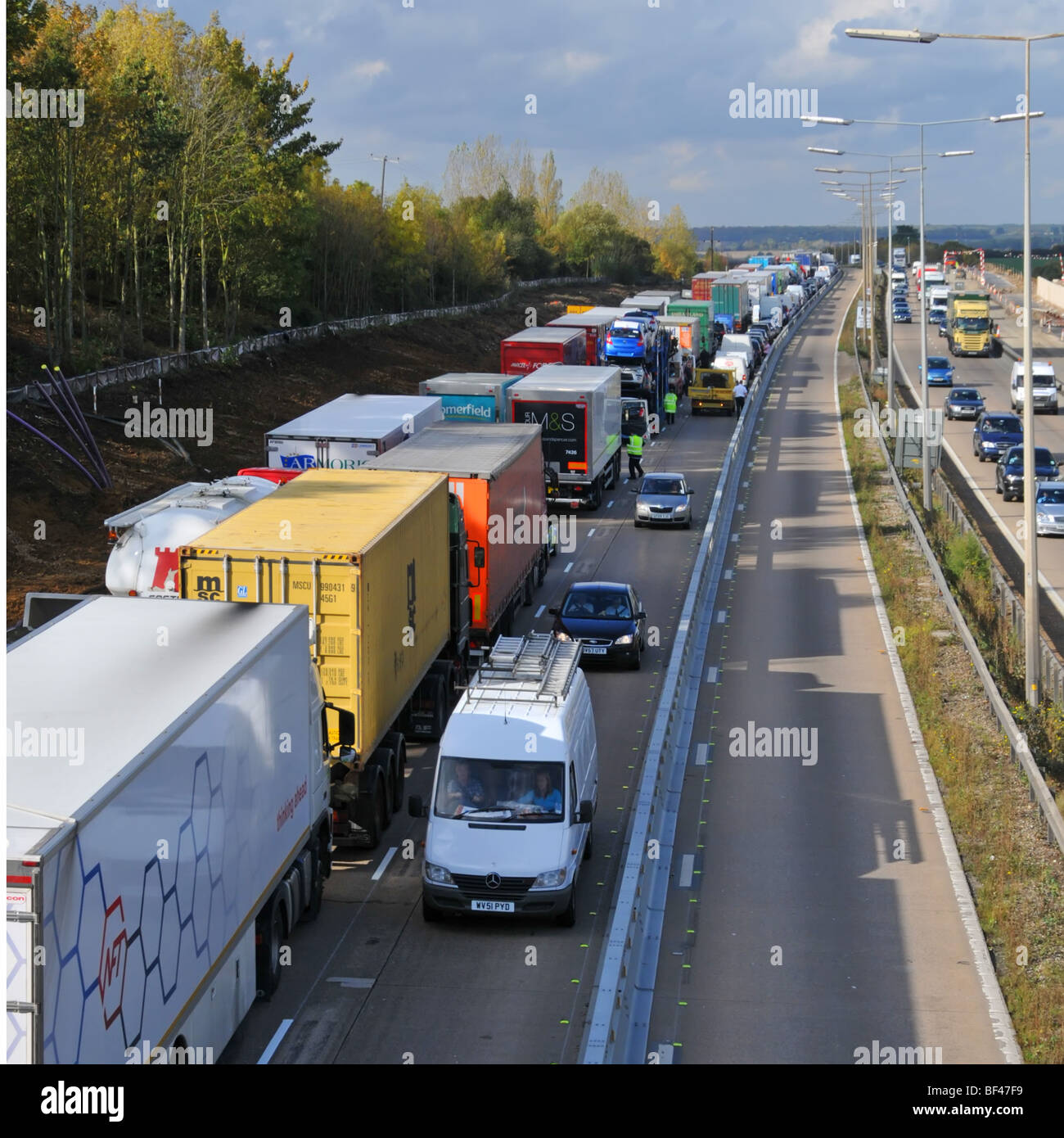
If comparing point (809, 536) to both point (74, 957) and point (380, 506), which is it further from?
point (74, 957)

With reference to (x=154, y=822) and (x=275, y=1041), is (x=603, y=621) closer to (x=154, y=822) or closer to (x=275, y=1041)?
(x=275, y=1041)

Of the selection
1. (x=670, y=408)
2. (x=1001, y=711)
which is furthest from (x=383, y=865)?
(x=670, y=408)

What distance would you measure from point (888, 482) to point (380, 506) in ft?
93.0

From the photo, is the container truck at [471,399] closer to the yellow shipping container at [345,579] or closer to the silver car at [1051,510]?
the silver car at [1051,510]

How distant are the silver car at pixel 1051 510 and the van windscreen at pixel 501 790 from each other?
2438 centimetres

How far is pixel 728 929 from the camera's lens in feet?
51.4

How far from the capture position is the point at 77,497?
3444 centimetres

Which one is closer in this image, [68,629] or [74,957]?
[74,957]

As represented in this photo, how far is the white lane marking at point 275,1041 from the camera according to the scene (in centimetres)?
1276

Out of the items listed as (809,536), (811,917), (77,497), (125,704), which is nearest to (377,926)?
(811,917)

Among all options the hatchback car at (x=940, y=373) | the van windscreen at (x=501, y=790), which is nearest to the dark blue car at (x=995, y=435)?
the hatchback car at (x=940, y=373)

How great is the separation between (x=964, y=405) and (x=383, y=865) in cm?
4730

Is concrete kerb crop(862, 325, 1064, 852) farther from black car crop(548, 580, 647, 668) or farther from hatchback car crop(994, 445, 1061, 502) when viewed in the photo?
hatchback car crop(994, 445, 1061, 502)

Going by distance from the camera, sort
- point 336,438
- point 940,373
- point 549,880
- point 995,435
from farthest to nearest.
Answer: point 940,373 → point 995,435 → point 336,438 → point 549,880
